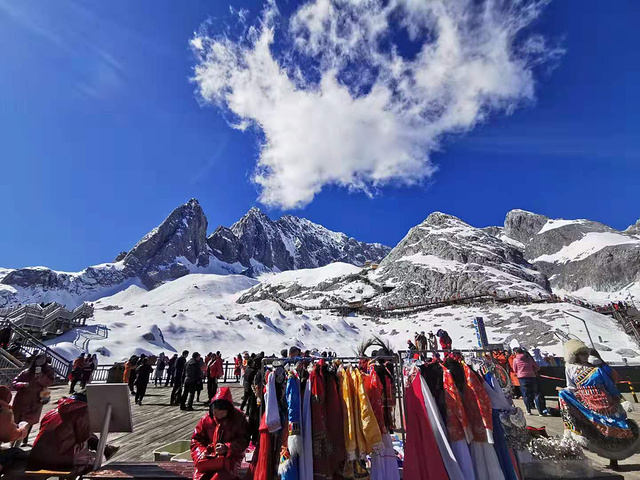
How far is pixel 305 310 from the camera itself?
62531 mm

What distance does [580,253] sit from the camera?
12219 cm

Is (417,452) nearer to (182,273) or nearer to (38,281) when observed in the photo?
(182,273)

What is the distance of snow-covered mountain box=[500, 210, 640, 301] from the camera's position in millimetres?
91812

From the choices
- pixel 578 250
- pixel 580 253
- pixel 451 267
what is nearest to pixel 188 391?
pixel 451 267

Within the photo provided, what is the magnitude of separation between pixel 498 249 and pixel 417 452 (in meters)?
103

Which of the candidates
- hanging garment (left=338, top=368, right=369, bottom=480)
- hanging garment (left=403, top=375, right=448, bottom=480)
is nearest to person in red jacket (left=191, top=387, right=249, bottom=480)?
hanging garment (left=338, top=368, right=369, bottom=480)

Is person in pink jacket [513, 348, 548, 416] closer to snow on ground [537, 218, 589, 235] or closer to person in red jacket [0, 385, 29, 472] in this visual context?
person in red jacket [0, 385, 29, 472]

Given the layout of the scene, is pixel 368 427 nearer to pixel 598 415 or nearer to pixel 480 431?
pixel 480 431

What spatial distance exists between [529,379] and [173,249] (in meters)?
173

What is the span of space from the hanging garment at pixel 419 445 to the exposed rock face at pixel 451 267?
Result: 64.6m

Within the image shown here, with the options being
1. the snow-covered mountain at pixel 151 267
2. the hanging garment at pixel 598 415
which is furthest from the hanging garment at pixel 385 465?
the snow-covered mountain at pixel 151 267

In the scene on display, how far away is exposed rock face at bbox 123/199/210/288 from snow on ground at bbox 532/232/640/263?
165107mm

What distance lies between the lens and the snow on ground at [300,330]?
2720 centimetres

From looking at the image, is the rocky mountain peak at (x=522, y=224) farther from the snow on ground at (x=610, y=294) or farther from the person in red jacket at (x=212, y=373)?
the person in red jacket at (x=212, y=373)
